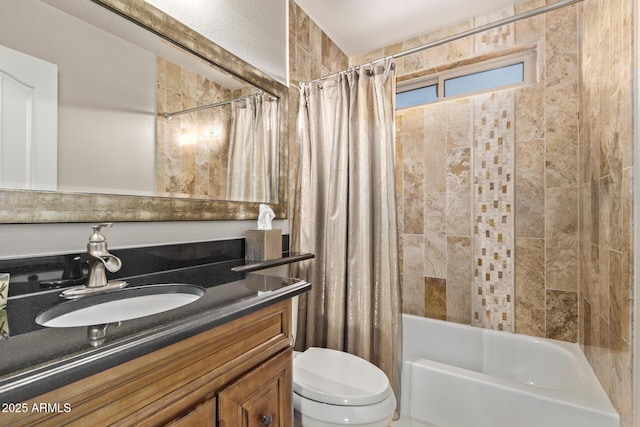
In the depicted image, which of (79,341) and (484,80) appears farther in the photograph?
(484,80)

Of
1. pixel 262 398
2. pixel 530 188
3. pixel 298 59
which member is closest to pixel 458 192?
pixel 530 188

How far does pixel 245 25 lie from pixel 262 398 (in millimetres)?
1745

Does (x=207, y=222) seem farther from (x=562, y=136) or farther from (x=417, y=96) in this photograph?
(x=562, y=136)

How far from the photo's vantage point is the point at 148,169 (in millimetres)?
1141

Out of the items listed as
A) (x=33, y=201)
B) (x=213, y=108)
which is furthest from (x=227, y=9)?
(x=33, y=201)

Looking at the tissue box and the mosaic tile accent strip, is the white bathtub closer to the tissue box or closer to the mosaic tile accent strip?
the mosaic tile accent strip

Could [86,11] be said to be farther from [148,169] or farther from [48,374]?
[48,374]

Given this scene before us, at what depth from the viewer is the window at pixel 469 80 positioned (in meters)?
2.11

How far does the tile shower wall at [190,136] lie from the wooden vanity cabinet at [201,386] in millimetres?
712

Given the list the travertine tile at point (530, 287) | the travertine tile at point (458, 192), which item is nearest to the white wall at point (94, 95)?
the travertine tile at point (458, 192)

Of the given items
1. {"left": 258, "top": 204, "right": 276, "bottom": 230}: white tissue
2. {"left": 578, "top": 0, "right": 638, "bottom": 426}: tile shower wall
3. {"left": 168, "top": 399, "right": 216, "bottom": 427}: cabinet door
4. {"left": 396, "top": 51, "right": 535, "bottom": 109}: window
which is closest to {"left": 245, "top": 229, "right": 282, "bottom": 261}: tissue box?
{"left": 258, "top": 204, "right": 276, "bottom": 230}: white tissue

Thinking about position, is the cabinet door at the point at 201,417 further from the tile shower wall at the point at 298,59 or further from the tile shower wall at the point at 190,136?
the tile shower wall at the point at 298,59

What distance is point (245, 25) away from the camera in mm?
1605

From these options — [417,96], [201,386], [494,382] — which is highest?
[417,96]
